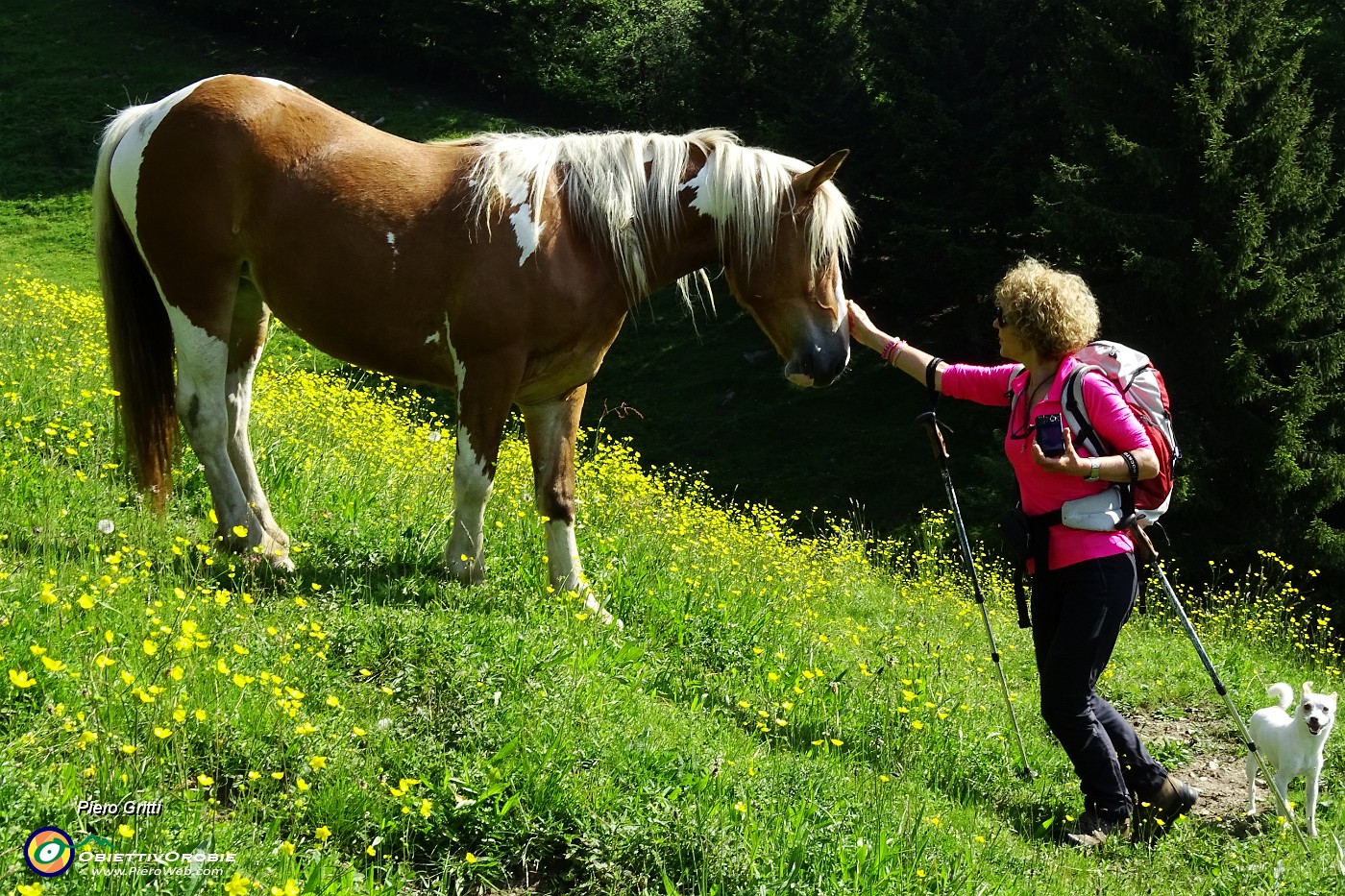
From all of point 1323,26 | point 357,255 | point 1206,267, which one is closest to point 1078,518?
point 357,255

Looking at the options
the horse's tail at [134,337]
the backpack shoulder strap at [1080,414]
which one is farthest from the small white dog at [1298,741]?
the horse's tail at [134,337]

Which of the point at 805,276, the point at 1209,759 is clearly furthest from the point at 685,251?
the point at 1209,759

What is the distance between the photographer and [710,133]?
559 cm

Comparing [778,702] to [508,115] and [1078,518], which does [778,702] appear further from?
[508,115]

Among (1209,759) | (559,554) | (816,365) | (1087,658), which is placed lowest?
(1209,759)

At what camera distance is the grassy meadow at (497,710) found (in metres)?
3.19

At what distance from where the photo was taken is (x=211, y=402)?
5.43m

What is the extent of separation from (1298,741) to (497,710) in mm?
3842

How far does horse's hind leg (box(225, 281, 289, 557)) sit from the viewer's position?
5691 millimetres

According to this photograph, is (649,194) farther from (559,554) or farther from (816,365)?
(559,554)

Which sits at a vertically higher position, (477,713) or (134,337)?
(134,337)

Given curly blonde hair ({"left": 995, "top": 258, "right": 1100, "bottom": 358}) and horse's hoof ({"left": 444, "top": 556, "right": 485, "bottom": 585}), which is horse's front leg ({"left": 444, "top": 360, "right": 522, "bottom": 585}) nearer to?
horse's hoof ({"left": 444, "top": 556, "right": 485, "bottom": 585})

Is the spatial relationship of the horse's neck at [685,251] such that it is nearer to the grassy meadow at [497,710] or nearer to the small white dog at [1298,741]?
the grassy meadow at [497,710]

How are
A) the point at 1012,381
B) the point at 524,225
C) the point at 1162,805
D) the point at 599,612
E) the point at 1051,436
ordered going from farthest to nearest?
the point at 599,612 < the point at 524,225 < the point at 1012,381 < the point at 1162,805 < the point at 1051,436
